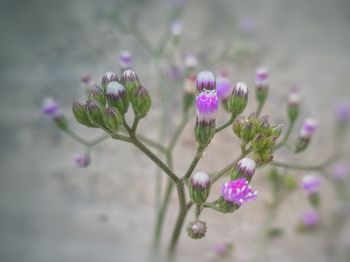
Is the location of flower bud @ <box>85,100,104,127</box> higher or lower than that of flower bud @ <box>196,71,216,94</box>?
lower

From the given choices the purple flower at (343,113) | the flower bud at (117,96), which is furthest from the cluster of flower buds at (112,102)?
the purple flower at (343,113)

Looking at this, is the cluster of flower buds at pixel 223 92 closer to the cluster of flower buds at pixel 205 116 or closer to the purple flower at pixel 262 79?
the purple flower at pixel 262 79

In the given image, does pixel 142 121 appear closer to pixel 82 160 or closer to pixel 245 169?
pixel 82 160

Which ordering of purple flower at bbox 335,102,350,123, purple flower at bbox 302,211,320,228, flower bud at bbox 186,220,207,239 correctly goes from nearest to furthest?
flower bud at bbox 186,220,207,239 → purple flower at bbox 302,211,320,228 → purple flower at bbox 335,102,350,123

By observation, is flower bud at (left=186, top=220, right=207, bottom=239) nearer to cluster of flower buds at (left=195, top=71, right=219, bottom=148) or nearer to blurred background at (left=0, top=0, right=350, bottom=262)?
cluster of flower buds at (left=195, top=71, right=219, bottom=148)

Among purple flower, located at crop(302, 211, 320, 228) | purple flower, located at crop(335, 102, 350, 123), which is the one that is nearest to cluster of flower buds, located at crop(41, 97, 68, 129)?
purple flower, located at crop(302, 211, 320, 228)

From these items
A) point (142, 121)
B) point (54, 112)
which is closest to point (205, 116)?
point (54, 112)
